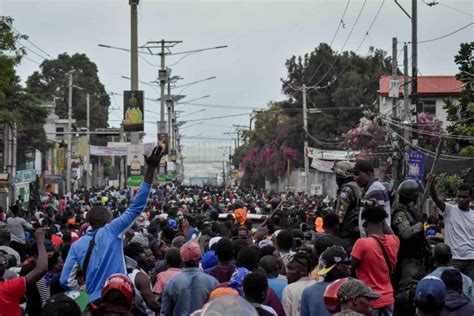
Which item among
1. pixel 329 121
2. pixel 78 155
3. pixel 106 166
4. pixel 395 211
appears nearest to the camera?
pixel 395 211

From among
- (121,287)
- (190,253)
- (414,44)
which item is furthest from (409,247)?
(414,44)

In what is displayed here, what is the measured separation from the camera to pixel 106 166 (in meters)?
117

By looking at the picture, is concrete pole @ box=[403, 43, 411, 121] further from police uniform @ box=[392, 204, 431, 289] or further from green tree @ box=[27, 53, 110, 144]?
green tree @ box=[27, 53, 110, 144]

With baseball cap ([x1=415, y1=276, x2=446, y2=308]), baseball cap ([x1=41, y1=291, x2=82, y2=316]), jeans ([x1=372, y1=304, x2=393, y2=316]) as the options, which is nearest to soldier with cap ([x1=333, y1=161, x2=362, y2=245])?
jeans ([x1=372, y1=304, x2=393, y2=316])

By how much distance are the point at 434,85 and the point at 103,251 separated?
57.2m

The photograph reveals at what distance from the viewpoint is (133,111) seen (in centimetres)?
2862

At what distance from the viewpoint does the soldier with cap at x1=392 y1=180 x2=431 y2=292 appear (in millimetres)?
10469

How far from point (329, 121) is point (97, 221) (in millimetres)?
64580

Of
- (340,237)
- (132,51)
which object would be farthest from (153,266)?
(132,51)

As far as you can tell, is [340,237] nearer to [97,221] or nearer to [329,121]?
[97,221]

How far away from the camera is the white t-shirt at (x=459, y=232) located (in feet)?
40.3

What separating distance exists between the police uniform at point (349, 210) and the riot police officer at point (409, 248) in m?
0.57

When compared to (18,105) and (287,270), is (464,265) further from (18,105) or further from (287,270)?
(18,105)

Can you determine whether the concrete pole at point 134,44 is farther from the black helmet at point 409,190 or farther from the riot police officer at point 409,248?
the riot police officer at point 409,248
